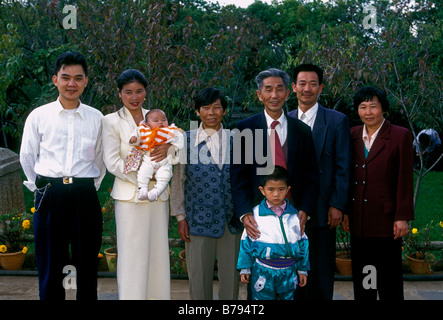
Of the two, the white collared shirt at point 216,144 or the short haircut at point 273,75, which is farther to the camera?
the white collared shirt at point 216,144

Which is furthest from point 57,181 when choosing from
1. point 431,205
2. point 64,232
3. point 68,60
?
point 431,205

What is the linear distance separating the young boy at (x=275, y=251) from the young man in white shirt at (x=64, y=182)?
3.96ft

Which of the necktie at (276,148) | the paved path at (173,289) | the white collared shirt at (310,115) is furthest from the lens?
the paved path at (173,289)

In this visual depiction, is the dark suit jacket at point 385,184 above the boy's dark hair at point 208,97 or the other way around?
the other way around

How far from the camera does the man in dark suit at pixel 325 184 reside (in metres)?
3.59

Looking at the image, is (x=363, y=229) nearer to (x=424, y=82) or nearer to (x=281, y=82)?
(x=281, y=82)

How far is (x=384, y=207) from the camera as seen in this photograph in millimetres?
3568

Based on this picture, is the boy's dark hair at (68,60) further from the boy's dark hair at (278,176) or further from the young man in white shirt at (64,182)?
the boy's dark hair at (278,176)

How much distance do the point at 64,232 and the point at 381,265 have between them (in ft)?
7.89

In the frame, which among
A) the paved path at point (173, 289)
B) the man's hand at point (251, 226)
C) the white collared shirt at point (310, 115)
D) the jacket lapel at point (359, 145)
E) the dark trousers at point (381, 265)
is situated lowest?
the paved path at point (173, 289)

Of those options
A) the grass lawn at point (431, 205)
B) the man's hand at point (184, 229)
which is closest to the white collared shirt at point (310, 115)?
the man's hand at point (184, 229)
